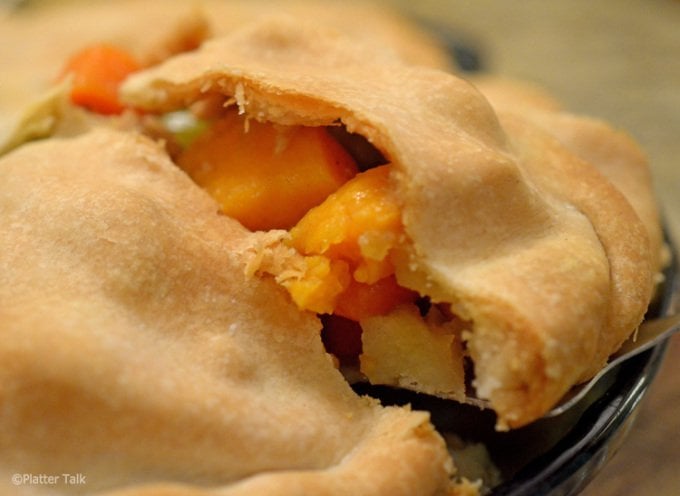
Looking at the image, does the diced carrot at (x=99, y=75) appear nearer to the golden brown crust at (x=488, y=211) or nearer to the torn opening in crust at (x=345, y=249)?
the golden brown crust at (x=488, y=211)

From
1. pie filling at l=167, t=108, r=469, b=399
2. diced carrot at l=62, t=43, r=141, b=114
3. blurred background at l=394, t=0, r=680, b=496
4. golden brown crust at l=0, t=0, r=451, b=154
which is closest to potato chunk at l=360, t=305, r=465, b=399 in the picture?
pie filling at l=167, t=108, r=469, b=399

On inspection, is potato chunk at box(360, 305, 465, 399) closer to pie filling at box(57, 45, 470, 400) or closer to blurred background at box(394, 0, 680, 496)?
pie filling at box(57, 45, 470, 400)

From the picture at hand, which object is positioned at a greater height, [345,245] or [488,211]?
[488,211]

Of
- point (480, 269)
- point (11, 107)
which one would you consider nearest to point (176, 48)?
point (11, 107)

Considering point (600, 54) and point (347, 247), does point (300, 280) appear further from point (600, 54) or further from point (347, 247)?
point (600, 54)

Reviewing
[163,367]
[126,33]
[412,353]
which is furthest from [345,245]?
[126,33]
